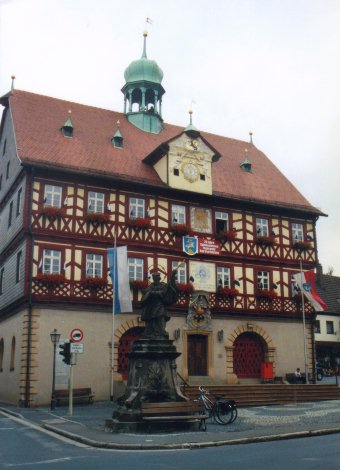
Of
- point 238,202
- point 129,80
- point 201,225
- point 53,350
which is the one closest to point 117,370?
point 53,350

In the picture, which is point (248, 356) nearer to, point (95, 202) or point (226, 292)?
point (226, 292)

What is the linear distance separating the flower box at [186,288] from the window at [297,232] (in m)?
7.85

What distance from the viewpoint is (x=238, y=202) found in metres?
33.9

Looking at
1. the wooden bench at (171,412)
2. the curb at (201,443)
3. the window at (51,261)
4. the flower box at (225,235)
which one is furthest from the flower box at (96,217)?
the curb at (201,443)

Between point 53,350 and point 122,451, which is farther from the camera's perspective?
point 53,350

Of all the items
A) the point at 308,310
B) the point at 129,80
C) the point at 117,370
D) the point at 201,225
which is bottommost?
the point at 117,370

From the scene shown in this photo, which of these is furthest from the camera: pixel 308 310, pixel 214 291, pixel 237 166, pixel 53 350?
pixel 237 166

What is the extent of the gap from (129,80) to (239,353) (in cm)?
1807

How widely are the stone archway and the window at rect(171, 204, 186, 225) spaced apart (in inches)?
252

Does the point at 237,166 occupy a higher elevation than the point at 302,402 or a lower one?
higher

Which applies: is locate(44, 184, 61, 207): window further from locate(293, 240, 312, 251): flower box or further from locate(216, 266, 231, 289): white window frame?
locate(293, 240, 312, 251): flower box

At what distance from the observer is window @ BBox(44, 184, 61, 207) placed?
28775mm

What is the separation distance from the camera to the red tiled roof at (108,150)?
3038 centimetres

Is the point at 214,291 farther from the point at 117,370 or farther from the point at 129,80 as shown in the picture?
the point at 129,80
